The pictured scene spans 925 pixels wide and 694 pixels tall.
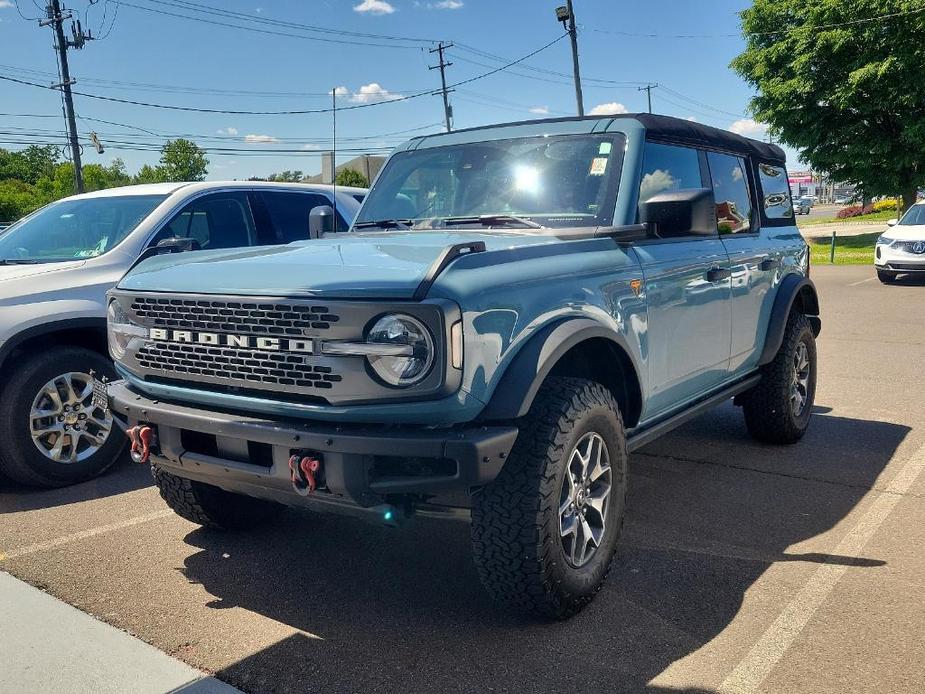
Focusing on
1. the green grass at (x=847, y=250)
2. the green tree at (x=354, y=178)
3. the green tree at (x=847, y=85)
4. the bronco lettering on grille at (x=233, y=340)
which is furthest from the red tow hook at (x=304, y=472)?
the green tree at (x=847, y=85)

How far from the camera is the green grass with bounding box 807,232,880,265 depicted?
75.6ft

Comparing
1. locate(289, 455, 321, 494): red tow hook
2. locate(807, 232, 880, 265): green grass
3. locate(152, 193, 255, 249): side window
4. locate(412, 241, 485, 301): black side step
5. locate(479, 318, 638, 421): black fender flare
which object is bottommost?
locate(807, 232, 880, 265): green grass

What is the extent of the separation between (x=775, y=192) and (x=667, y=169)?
1821mm

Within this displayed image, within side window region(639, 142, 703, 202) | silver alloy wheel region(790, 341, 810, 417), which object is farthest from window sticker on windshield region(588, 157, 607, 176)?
silver alloy wheel region(790, 341, 810, 417)

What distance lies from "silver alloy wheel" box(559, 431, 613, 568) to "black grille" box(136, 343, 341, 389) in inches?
39.2

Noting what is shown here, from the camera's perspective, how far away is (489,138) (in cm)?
440

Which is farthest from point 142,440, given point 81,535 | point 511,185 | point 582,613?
point 511,185

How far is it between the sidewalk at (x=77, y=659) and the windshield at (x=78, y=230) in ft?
8.94

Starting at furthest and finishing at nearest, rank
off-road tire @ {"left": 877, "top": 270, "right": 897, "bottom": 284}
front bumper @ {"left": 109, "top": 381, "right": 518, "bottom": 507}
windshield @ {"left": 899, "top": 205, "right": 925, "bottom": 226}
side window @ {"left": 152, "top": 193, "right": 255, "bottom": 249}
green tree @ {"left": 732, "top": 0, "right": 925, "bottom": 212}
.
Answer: green tree @ {"left": 732, "top": 0, "right": 925, "bottom": 212}, windshield @ {"left": 899, "top": 205, "right": 925, "bottom": 226}, off-road tire @ {"left": 877, "top": 270, "right": 897, "bottom": 284}, side window @ {"left": 152, "top": 193, "right": 255, "bottom": 249}, front bumper @ {"left": 109, "top": 381, "right": 518, "bottom": 507}

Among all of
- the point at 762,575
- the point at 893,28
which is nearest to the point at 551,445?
the point at 762,575

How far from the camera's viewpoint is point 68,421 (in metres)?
5.08

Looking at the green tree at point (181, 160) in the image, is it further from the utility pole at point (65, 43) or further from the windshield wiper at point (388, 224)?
the windshield wiper at point (388, 224)

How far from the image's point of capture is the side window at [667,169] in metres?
4.02

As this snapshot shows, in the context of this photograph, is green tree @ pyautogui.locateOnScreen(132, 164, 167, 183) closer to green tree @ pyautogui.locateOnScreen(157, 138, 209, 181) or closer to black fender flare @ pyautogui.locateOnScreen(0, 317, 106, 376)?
green tree @ pyautogui.locateOnScreen(157, 138, 209, 181)
